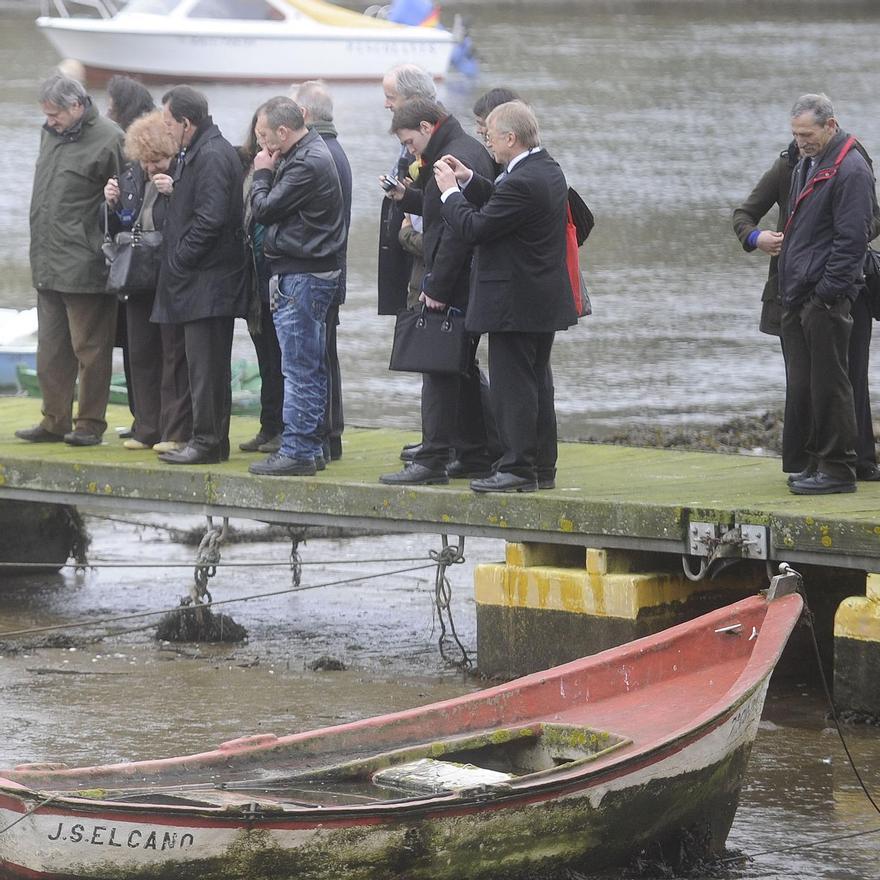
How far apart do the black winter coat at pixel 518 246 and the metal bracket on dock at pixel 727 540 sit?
3.31 feet

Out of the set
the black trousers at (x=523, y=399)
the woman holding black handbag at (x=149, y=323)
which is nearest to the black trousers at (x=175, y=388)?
the woman holding black handbag at (x=149, y=323)

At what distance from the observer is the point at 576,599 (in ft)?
27.2

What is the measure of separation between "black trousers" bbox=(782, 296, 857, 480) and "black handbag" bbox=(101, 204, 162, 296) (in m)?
2.92

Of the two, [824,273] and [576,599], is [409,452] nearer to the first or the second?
[576,599]

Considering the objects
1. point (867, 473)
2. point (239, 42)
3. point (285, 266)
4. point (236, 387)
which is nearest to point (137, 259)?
point (285, 266)

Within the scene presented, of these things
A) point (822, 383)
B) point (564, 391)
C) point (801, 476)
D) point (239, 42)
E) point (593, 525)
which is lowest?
point (564, 391)

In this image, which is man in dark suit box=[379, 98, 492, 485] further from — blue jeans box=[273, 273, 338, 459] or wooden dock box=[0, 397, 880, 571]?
blue jeans box=[273, 273, 338, 459]

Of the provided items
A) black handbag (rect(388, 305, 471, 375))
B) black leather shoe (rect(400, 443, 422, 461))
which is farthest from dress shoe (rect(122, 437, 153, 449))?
black handbag (rect(388, 305, 471, 375))

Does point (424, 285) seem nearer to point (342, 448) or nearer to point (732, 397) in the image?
point (342, 448)

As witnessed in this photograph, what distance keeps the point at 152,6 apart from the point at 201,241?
36.0 meters

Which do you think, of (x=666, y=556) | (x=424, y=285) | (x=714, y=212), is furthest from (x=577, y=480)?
(x=714, y=212)

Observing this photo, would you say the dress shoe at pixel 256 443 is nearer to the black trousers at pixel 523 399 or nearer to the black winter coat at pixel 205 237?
the black winter coat at pixel 205 237

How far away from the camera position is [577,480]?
28.7ft

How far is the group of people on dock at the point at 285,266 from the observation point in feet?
25.8
